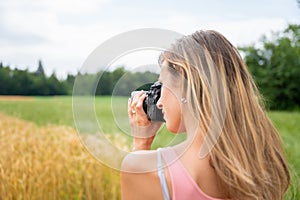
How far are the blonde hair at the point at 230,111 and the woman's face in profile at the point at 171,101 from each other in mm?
21

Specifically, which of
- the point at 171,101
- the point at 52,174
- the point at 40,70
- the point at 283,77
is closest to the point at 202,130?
the point at 171,101

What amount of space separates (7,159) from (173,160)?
1.68 metres

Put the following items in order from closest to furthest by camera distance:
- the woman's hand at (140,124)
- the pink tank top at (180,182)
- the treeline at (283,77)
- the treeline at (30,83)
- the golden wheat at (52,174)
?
the pink tank top at (180,182)
the woman's hand at (140,124)
the golden wheat at (52,174)
the treeline at (30,83)
the treeline at (283,77)

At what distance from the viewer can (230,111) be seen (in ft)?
3.86

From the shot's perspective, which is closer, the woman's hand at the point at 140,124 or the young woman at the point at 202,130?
the young woman at the point at 202,130

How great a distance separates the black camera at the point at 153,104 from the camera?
1.18m

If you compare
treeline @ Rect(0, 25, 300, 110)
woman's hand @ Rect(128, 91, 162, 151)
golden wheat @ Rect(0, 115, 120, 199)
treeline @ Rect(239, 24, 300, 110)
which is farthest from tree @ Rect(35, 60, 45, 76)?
treeline @ Rect(239, 24, 300, 110)

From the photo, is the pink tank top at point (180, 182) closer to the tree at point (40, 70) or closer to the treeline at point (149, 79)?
the treeline at point (149, 79)

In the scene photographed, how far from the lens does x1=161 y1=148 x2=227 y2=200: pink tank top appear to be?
1.09 metres

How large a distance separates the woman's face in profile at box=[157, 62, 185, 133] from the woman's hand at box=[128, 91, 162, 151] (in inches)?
2.9

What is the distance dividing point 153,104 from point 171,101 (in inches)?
2.3

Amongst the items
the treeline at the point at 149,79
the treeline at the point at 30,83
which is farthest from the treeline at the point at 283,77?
the treeline at the point at 30,83

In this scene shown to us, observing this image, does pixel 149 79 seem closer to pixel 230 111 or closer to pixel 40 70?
pixel 230 111

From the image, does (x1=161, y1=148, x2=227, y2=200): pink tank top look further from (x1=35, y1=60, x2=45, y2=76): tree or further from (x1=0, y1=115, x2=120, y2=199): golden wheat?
(x1=35, y1=60, x2=45, y2=76): tree
